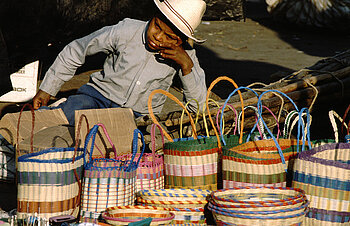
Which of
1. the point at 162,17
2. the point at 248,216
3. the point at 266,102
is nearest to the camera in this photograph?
the point at 248,216

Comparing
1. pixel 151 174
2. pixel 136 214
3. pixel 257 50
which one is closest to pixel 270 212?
pixel 136 214

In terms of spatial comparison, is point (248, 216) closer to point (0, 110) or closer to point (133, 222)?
point (133, 222)

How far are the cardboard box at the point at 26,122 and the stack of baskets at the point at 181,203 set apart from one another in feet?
4.00

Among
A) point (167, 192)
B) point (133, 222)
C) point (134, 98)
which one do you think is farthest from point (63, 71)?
point (133, 222)

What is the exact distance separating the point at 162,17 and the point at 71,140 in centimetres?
118

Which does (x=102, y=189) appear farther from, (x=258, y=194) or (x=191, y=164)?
(x=258, y=194)

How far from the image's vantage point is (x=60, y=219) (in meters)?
2.51

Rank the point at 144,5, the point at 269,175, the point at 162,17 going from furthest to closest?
the point at 144,5
the point at 162,17
the point at 269,175

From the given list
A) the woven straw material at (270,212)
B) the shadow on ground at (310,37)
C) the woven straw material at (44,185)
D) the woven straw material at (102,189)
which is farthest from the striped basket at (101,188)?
the shadow on ground at (310,37)

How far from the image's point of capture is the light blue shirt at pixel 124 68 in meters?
3.98

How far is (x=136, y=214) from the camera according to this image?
101 inches

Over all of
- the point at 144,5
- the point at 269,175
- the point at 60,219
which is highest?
the point at 144,5

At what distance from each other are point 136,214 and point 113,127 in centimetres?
102

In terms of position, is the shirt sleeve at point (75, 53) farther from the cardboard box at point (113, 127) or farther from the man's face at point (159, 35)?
the cardboard box at point (113, 127)
